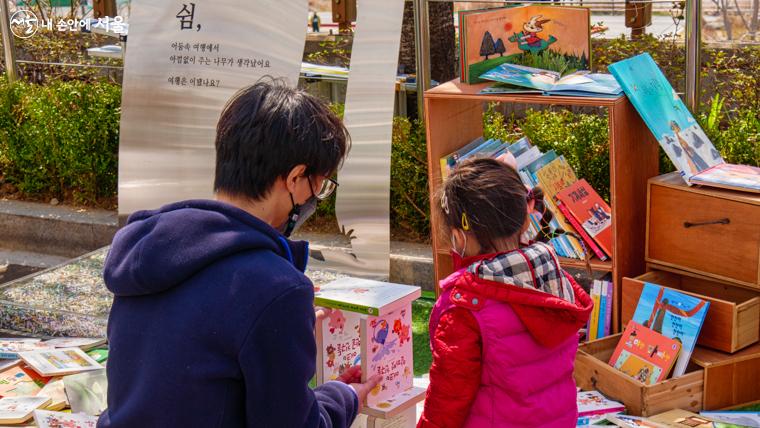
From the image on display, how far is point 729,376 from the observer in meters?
3.74

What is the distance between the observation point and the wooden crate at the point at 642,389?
3633 millimetres

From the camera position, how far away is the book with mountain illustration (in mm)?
4352

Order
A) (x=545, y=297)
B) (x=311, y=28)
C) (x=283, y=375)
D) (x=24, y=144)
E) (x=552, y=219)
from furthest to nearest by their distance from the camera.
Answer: (x=311, y=28) → (x=24, y=144) → (x=552, y=219) → (x=545, y=297) → (x=283, y=375)

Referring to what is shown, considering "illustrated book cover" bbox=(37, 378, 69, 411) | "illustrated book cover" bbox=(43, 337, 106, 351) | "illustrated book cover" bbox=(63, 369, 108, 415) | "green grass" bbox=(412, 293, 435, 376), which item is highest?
"illustrated book cover" bbox=(63, 369, 108, 415)

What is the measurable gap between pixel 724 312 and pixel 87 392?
243 centimetres

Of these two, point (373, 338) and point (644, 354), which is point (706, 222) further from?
point (373, 338)

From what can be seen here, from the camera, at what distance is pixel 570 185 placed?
14.3ft

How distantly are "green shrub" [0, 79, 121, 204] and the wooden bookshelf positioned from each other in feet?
9.61

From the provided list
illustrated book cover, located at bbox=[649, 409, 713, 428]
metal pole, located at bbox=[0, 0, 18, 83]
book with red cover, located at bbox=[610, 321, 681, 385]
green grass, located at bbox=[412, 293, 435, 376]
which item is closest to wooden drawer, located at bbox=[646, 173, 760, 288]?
book with red cover, located at bbox=[610, 321, 681, 385]

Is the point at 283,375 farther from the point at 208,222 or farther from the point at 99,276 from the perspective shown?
the point at 99,276

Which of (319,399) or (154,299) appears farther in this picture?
(319,399)

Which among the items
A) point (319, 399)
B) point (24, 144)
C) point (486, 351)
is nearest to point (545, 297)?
point (486, 351)

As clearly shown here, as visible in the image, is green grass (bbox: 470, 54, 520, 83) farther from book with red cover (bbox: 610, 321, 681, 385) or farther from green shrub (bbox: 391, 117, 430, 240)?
book with red cover (bbox: 610, 321, 681, 385)

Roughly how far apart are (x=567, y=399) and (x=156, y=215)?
1467 mm
